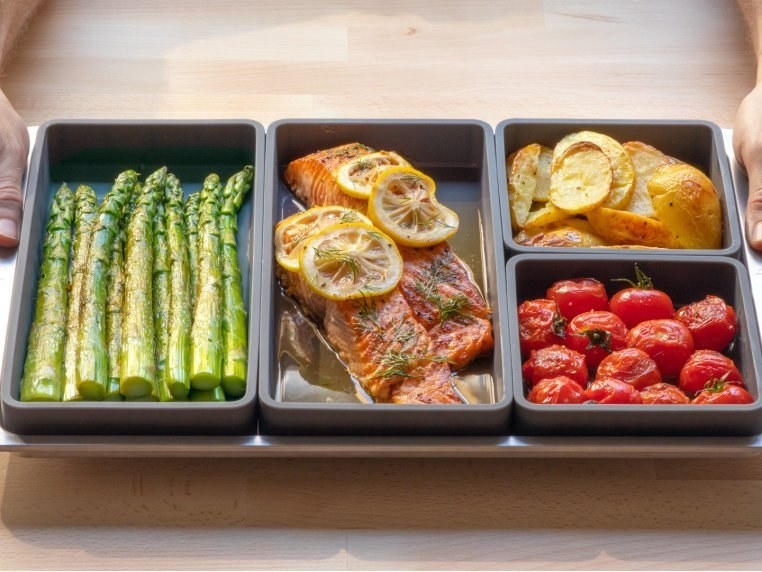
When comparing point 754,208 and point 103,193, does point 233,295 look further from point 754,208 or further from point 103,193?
point 754,208

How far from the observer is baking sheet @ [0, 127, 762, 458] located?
239 centimetres

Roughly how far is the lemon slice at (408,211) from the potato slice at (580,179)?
0.32m

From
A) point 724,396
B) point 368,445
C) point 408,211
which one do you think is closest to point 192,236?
point 408,211

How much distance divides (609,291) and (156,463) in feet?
4.25

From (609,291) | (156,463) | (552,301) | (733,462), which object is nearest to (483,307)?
(552,301)

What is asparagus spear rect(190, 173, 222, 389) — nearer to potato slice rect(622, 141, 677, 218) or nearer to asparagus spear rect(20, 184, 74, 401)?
asparagus spear rect(20, 184, 74, 401)

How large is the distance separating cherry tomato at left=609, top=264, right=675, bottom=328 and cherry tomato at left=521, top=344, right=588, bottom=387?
205 mm

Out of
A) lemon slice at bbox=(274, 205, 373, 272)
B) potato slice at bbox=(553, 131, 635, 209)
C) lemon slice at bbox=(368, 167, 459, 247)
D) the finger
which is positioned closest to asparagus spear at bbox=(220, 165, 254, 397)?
lemon slice at bbox=(274, 205, 373, 272)

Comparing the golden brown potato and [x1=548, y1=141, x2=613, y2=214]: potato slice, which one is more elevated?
[x1=548, y1=141, x2=613, y2=214]: potato slice

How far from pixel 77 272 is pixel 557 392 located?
132 cm

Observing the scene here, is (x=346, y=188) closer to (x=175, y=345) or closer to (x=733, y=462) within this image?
(x=175, y=345)

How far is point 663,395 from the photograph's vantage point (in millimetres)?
2463

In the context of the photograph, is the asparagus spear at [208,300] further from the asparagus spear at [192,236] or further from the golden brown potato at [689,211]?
the golden brown potato at [689,211]

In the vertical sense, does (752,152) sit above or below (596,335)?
above
